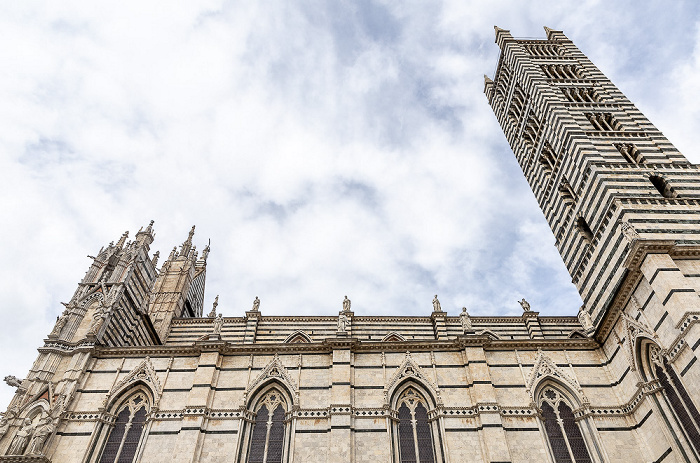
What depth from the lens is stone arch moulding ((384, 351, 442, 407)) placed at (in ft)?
52.3

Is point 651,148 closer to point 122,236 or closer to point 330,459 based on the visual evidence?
point 330,459

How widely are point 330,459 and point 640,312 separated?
10685mm

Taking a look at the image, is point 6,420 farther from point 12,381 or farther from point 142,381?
point 142,381

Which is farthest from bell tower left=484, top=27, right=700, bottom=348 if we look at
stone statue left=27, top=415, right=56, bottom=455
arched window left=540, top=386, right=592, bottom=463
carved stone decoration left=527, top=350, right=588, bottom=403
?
stone statue left=27, top=415, right=56, bottom=455

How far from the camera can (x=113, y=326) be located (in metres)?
19.4

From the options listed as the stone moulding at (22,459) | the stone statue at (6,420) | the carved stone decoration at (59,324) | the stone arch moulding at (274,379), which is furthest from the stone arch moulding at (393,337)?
the stone statue at (6,420)

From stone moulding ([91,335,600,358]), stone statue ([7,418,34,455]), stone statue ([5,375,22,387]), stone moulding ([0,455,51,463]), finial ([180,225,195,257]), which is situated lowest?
stone moulding ([0,455,51,463])

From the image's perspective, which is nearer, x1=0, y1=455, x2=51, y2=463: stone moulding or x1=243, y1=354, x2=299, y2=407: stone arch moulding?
x1=0, y1=455, x2=51, y2=463: stone moulding

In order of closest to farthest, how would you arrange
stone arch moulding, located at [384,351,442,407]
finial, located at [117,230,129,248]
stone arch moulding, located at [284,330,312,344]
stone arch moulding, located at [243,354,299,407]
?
stone arch moulding, located at [384,351,442,407] → stone arch moulding, located at [243,354,299,407] → finial, located at [117,230,129,248] → stone arch moulding, located at [284,330,312,344]

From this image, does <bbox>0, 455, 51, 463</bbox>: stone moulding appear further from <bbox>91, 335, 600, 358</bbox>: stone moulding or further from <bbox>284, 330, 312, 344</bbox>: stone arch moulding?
<bbox>284, 330, 312, 344</bbox>: stone arch moulding

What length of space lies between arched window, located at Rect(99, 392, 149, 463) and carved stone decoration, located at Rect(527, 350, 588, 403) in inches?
521

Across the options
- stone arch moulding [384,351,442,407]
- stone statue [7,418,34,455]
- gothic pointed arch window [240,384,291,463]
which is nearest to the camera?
stone statue [7,418,34,455]

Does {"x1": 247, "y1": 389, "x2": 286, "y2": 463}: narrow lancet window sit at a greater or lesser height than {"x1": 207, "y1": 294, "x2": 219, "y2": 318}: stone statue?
lesser

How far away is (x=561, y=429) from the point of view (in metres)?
15.4
